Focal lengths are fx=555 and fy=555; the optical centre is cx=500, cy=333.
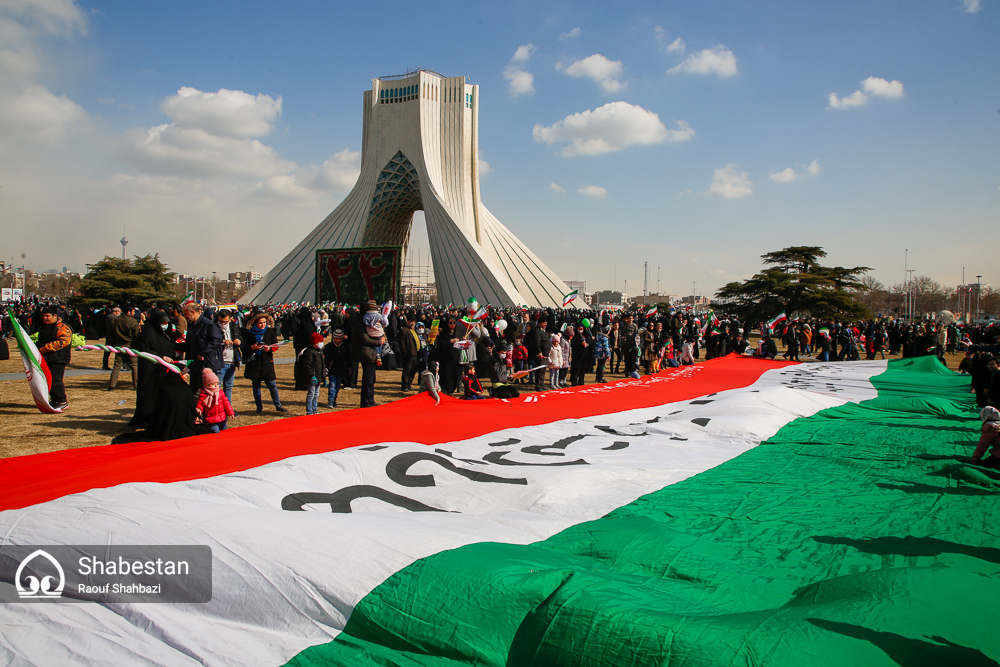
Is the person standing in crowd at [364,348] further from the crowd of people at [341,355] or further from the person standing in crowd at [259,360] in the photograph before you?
the person standing in crowd at [259,360]

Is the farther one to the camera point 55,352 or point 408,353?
point 408,353

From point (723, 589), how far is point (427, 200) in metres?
42.1

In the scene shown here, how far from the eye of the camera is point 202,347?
6422 mm

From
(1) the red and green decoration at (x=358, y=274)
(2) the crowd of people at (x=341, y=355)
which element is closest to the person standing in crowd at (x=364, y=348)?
(2) the crowd of people at (x=341, y=355)

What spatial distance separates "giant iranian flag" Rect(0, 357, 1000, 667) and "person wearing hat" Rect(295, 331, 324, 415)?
2.69m

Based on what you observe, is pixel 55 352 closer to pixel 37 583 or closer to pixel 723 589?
pixel 37 583

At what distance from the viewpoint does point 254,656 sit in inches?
77.1

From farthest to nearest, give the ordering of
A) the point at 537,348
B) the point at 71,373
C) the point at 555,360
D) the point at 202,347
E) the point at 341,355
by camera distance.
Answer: the point at 71,373
the point at 537,348
the point at 555,360
the point at 341,355
the point at 202,347

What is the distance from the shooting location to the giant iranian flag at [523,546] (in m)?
1.81

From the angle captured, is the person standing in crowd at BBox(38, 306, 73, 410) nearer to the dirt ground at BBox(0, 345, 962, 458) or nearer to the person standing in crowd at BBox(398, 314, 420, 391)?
the dirt ground at BBox(0, 345, 962, 458)

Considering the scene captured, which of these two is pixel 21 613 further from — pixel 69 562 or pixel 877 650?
pixel 877 650

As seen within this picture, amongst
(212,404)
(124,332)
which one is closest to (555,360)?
(212,404)

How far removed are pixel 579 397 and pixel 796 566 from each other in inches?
202

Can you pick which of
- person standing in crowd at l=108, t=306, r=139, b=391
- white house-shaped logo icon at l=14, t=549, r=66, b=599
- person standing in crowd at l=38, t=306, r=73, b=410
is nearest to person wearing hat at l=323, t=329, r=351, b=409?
person standing in crowd at l=108, t=306, r=139, b=391
